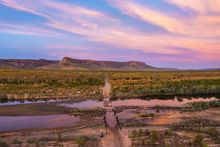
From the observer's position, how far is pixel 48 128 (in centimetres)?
2366

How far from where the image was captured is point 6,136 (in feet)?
69.4

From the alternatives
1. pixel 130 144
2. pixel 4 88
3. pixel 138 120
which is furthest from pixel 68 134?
pixel 4 88

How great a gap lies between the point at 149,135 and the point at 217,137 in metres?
3.63

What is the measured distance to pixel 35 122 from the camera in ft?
87.5

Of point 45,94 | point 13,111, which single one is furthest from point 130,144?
point 45,94

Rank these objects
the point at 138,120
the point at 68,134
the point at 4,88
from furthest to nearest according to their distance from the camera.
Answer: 1. the point at 4,88
2. the point at 138,120
3. the point at 68,134

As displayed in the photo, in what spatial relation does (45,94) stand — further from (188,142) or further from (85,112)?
(188,142)

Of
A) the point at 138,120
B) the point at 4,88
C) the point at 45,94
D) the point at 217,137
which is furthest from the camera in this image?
the point at 4,88

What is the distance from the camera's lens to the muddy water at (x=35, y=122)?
2484cm

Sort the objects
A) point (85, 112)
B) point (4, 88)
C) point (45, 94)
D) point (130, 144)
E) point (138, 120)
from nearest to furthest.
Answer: point (130, 144)
point (138, 120)
point (85, 112)
point (45, 94)
point (4, 88)

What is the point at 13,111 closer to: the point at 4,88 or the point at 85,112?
the point at 85,112

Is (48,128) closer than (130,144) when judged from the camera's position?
No

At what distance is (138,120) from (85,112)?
20.9 feet

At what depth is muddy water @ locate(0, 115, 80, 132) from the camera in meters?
24.8
